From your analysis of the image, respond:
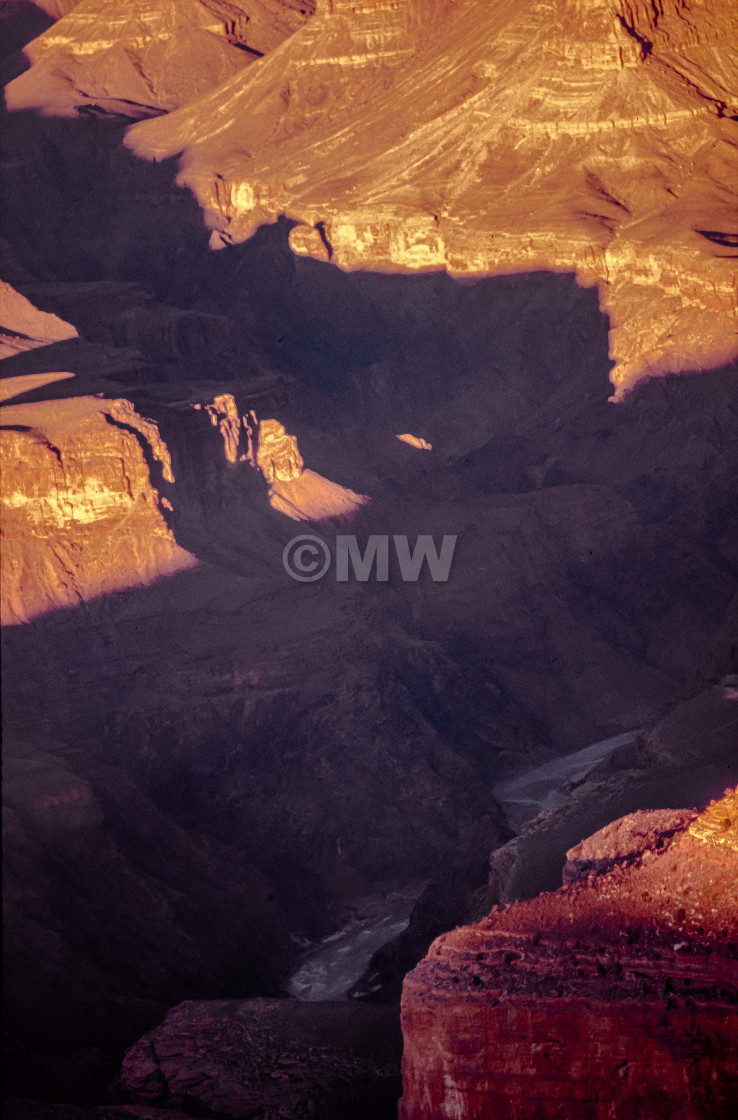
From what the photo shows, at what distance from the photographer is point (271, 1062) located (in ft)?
112

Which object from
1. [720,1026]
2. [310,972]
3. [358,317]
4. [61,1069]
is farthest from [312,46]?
[720,1026]

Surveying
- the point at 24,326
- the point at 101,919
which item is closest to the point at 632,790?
the point at 101,919

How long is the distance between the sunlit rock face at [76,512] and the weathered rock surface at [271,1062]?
1890 cm

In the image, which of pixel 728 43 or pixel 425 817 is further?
pixel 728 43

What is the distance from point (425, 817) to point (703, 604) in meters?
18.5

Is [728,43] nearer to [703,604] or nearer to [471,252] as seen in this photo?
[471,252]

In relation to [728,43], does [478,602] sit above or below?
below

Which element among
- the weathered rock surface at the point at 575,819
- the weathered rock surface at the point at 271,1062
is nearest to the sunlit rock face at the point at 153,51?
the weathered rock surface at the point at 575,819

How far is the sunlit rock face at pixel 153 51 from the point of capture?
12125 cm

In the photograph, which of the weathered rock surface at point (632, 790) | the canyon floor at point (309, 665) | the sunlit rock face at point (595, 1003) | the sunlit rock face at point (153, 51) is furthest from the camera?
the sunlit rock face at point (153, 51)

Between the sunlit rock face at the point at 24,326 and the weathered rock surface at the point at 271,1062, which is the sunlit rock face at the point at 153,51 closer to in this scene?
the sunlit rock face at the point at 24,326

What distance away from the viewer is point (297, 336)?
94.2m

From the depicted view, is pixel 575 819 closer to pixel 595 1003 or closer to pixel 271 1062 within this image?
pixel 271 1062

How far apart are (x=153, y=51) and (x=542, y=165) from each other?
45798mm
